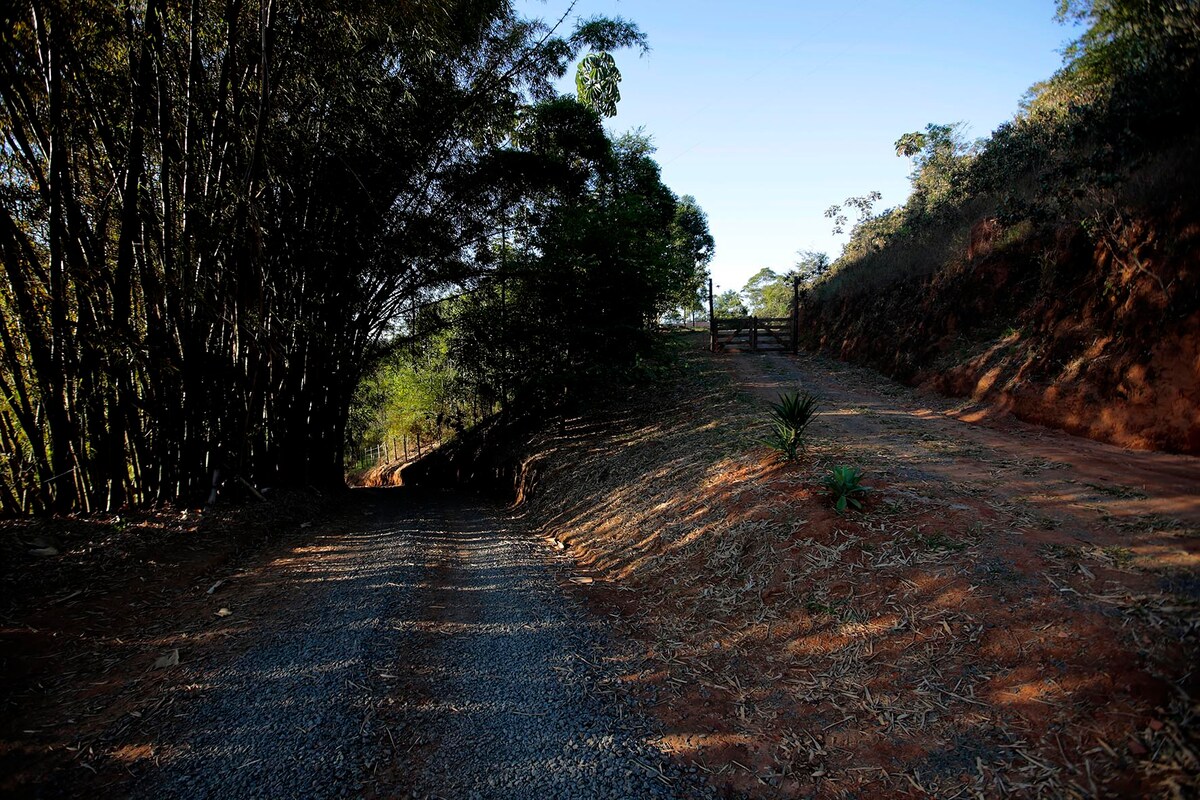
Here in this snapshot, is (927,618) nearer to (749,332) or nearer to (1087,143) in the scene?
(1087,143)

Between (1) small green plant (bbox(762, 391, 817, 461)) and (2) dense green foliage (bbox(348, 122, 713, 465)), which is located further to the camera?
(2) dense green foliage (bbox(348, 122, 713, 465))

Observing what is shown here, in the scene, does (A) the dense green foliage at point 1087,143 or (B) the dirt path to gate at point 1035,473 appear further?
(A) the dense green foliage at point 1087,143

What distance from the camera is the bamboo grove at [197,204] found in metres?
4.55

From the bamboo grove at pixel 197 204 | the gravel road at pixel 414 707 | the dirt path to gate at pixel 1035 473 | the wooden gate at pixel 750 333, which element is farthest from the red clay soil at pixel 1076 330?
the bamboo grove at pixel 197 204

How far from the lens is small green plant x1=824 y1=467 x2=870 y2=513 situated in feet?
12.7

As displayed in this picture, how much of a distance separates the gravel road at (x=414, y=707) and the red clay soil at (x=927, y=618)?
0.35 meters

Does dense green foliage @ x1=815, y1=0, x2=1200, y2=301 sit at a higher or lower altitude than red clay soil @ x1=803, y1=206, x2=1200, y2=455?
higher

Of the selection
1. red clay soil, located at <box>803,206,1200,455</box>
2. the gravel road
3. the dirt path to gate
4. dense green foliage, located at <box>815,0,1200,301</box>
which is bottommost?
the gravel road

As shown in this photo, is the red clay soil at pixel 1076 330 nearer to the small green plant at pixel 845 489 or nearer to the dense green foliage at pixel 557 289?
the small green plant at pixel 845 489

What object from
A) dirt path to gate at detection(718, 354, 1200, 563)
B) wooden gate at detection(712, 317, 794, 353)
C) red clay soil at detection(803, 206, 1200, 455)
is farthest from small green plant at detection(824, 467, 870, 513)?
wooden gate at detection(712, 317, 794, 353)

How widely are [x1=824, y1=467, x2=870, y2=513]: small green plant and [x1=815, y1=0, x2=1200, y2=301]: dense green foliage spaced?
5.20 m

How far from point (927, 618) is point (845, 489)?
1.21m

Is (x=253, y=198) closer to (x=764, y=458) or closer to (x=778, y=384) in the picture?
(x=764, y=458)

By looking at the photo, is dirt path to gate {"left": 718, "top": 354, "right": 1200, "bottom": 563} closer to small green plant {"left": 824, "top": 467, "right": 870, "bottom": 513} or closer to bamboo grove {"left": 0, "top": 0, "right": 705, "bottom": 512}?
small green plant {"left": 824, "top": 467, "right": 870, "bottom": 513}
